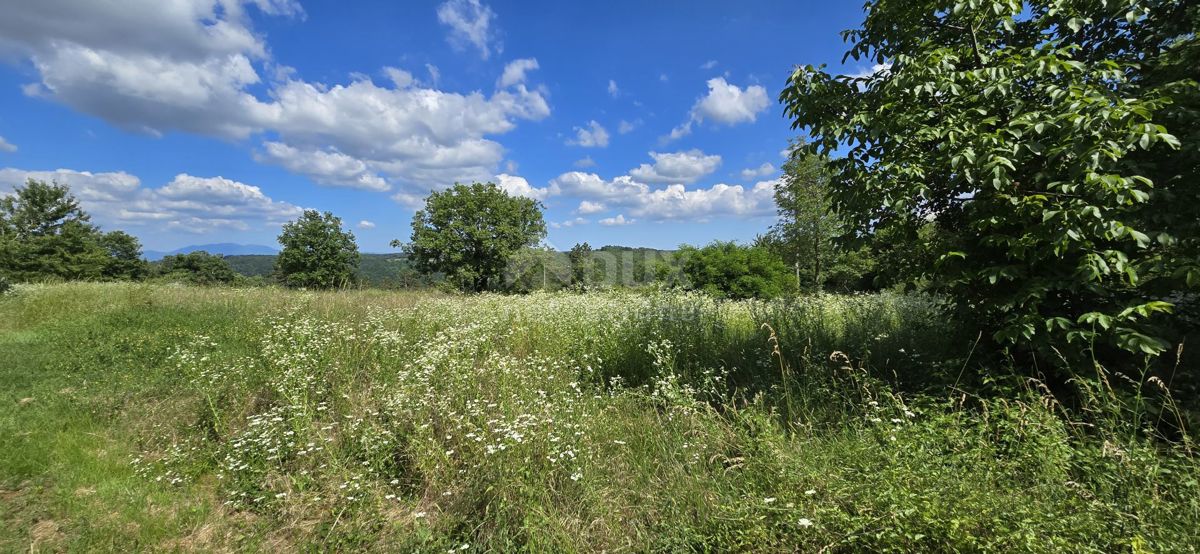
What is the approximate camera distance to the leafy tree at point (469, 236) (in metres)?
39.7

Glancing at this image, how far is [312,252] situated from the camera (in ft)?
174

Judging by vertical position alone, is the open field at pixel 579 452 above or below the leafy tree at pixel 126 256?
below

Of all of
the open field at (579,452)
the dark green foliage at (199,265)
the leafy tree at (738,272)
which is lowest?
the open field at (579,452)

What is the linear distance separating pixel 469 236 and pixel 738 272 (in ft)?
96.7

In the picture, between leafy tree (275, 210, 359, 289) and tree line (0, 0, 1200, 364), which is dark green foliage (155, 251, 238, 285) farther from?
tree line (0, 0, 1200, 364)

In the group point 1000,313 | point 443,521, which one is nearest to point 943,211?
point 1000,313

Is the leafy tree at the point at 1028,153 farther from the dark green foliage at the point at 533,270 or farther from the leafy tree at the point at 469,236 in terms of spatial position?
the leafy tree at the point at 469,236

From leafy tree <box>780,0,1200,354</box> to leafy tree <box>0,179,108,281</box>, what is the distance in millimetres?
60252

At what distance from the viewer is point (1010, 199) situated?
3.32 metres

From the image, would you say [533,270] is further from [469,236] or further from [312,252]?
[312,252]

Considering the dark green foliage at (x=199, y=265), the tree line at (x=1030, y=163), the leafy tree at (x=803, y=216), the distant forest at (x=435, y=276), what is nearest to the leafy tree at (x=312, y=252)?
the distant forest at (x=435, y=276)

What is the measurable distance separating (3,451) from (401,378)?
3713 millimetres

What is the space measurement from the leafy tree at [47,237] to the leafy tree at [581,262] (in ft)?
143

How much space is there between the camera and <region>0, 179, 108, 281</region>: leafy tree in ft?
130
